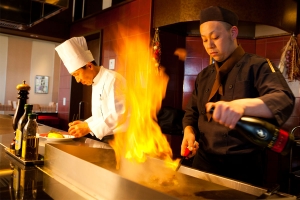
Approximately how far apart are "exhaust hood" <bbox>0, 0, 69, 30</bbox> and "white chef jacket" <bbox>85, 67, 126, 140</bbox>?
2.75 feet

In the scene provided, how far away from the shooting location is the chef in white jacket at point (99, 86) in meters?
2.56

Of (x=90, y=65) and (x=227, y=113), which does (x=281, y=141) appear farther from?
(x=90, y=65)

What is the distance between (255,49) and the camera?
4.12 metres

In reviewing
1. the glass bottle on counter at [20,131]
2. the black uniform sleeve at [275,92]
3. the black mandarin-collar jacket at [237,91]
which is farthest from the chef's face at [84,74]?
the black uniform sleeve at [275,92]

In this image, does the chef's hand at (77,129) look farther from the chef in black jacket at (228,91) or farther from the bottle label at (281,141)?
the bottle label at (281,141)

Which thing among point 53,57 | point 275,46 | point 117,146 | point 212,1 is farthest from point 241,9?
point 53,57

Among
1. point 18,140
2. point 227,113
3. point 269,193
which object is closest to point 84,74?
point 18,140

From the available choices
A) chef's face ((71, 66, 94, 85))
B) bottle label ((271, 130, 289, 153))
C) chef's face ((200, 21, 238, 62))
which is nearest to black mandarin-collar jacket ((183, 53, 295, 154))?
chef's face ((200, 21, 238, 62))

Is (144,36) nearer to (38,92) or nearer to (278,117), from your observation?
(278,117)

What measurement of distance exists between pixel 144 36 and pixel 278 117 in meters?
3.00

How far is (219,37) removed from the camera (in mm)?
1608

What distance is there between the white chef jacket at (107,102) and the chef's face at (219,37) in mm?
1187

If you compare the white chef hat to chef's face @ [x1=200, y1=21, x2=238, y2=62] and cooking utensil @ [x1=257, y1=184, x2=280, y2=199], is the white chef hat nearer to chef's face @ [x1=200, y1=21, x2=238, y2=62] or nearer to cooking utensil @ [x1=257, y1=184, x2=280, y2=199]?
chef's face @ [x1=200, y1=21, x2=238, y2=62]

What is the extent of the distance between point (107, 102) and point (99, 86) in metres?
0.18
